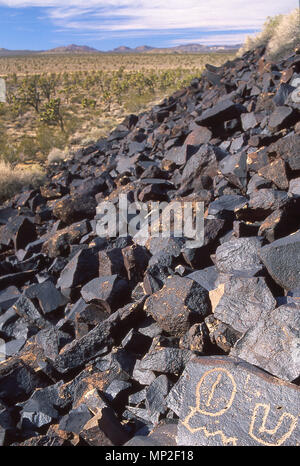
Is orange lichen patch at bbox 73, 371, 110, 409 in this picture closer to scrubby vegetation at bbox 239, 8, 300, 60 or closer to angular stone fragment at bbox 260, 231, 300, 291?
angular stone fragment at bbox 260, 231, 300, 291

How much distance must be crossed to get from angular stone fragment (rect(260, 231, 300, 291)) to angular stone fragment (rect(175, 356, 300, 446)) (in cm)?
93

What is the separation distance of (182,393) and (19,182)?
9628 millimetres

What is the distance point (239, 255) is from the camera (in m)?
3.55

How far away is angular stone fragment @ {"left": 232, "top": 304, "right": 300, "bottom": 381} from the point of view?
7.42ft

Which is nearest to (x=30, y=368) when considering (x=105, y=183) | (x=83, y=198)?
(x=83, y=198)

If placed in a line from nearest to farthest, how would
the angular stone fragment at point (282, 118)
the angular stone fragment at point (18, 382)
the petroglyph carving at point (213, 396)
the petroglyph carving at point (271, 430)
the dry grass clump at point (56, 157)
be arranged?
the petroglyph carving at point (271, 430) → the petroglyph carving at point (213, 396) → the angular stone fragment at point (18, 382) → the angular stone fragment at point (282, 118) → the dry grass clump at point (56, 157)

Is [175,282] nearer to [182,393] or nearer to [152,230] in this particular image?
[182,393]

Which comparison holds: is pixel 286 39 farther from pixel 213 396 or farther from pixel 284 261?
pixel 213 396

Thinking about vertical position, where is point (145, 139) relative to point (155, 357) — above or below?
above

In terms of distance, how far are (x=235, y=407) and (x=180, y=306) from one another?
43.7 inches

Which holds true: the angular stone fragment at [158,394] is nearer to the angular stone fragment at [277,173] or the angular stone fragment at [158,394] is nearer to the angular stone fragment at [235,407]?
the angular stone fragment at [235,407]

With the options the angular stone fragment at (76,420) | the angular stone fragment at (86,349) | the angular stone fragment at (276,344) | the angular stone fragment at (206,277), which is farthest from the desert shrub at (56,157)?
the angular stone fragment at (276,344)

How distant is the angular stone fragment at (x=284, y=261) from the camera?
9.82ft

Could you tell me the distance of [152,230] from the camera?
4.87m
